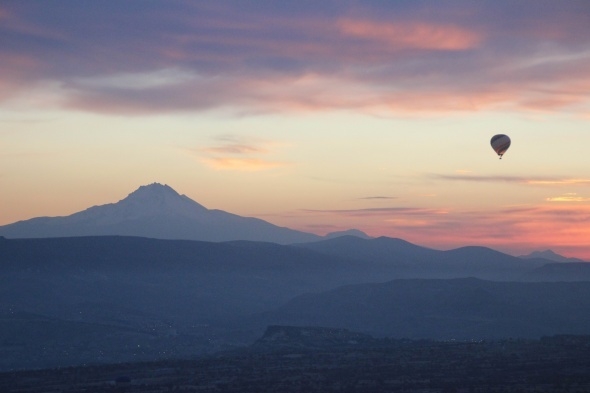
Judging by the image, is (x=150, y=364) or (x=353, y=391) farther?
(x=150, y=364)

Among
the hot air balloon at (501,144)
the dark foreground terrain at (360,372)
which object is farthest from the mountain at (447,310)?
the dark foreground terrain at (360,372)

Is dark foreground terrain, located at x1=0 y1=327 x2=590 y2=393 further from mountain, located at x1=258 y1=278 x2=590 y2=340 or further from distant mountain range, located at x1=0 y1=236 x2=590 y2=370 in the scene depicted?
mountain, located at x1=258 y1=278 x2=590 y2=340

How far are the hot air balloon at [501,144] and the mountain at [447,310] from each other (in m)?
45.6

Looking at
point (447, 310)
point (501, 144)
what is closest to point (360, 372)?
point (501, 144)

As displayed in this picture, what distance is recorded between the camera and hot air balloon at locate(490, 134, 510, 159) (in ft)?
328

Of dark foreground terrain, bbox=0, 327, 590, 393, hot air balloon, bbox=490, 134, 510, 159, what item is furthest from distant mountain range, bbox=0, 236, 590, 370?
hot air balloon, bbox=490, 134, 510, 159

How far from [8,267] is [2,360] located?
86529mm

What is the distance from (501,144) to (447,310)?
7487cm

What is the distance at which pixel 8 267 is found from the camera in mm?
197250

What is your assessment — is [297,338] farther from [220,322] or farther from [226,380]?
[220,322]

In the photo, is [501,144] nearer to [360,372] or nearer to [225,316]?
[360,372]

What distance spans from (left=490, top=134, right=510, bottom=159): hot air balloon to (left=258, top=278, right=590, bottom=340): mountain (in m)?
45.6

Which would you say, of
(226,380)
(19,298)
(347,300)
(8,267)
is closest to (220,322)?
(347,300)

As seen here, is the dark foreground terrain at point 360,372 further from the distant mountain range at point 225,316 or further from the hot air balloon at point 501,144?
the distant mountain range at point 225,316
